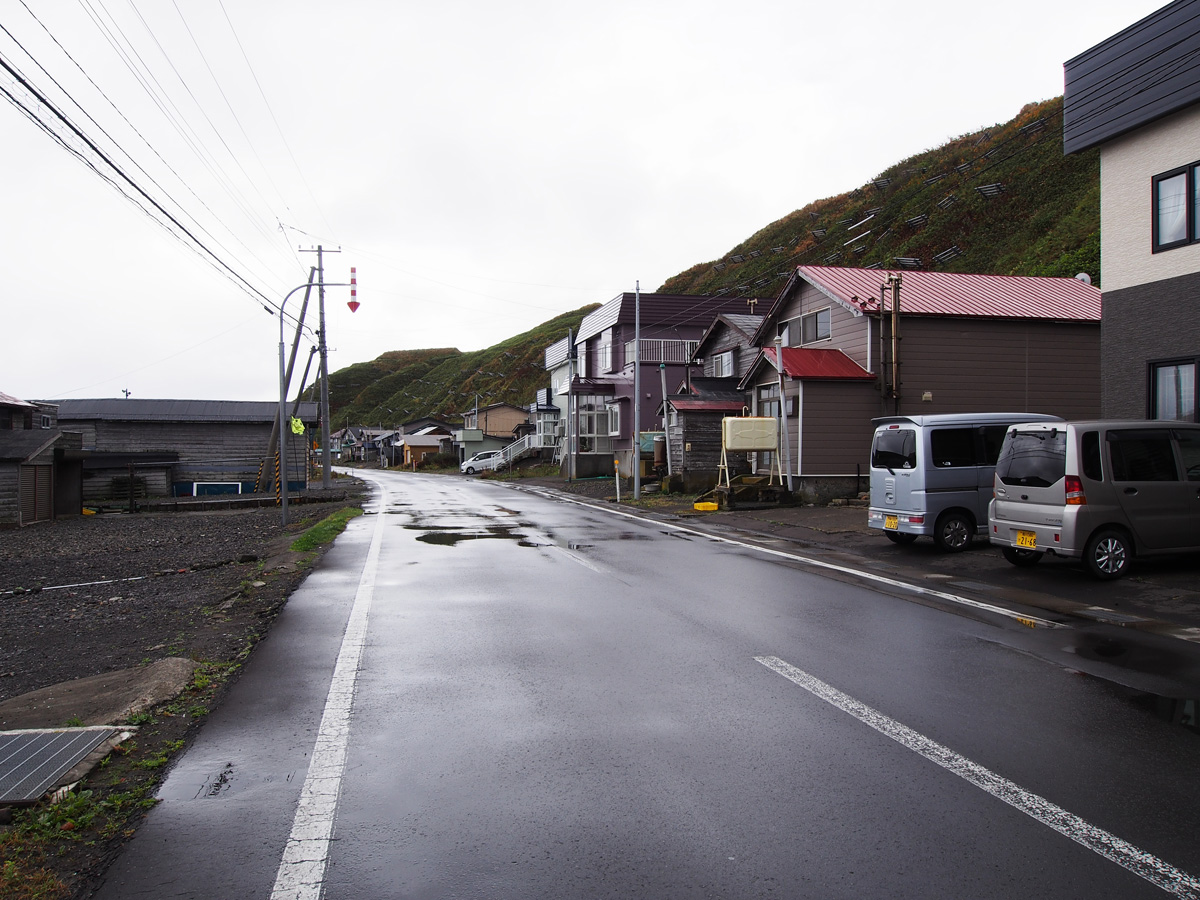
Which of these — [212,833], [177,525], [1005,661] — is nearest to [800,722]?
[1005,661]

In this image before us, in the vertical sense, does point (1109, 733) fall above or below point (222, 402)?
below

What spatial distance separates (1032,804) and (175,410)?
4651 centimetres

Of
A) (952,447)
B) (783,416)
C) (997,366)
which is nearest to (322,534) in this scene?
(952,447)

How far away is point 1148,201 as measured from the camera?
12.6 meters

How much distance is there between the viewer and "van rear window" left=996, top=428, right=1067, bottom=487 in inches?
392

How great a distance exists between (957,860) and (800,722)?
5.62ft

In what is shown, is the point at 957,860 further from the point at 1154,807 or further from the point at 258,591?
the point at 258,591

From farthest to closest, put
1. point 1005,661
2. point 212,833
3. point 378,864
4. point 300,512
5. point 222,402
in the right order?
point 222,402 → point 300,512 → point 1005,661 → point 212,833 → point 378,864

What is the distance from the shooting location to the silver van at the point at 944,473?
A: 1271 centimetres

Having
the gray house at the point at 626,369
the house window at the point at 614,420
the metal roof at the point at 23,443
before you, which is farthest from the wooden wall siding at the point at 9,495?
the house window at the point at 614,420

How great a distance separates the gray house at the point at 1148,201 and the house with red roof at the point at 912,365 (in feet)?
27.7

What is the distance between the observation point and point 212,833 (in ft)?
11.9

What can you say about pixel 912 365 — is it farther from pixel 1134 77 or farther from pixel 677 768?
pixel 677 768

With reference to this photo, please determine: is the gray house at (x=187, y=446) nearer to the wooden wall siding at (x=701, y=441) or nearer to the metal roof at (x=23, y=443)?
the metal roof at (x=23, y=443)
